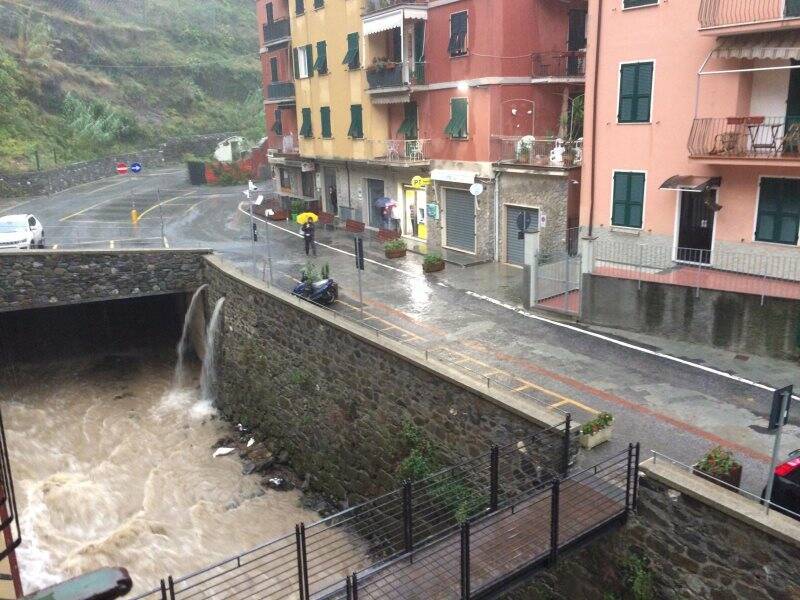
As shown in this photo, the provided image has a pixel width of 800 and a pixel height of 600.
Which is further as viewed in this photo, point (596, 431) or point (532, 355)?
point (532, 355)

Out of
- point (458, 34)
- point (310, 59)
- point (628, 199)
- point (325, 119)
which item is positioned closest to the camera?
point (628, 199)

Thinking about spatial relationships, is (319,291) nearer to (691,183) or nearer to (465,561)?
(691,183)

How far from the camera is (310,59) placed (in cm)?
3484

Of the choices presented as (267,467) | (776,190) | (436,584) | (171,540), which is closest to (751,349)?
(776,190)

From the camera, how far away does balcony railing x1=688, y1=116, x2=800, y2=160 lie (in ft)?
50.7

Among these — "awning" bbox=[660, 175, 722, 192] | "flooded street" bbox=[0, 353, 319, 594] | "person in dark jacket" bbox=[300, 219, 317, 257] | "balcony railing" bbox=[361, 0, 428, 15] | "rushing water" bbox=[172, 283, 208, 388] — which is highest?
"balcony railing" bbox=[361, 0, 428, 15]

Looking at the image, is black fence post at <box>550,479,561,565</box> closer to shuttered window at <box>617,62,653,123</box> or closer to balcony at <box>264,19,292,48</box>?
shuttered window at <box>617,62,653,123</box>

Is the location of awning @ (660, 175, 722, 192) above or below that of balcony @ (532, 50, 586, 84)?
below

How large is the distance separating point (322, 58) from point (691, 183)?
2187 cm

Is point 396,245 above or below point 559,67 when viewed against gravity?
below

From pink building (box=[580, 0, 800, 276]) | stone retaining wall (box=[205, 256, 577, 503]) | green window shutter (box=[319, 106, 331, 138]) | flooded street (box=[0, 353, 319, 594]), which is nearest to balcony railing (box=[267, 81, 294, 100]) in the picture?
green window shutter (box=[319, 106, 331, 138])

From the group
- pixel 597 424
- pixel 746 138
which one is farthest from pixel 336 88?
pixel 597 424

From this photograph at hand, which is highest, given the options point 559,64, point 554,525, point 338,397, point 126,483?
point 559,64

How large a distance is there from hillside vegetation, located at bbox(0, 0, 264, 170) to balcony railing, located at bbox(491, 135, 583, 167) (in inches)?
1430
